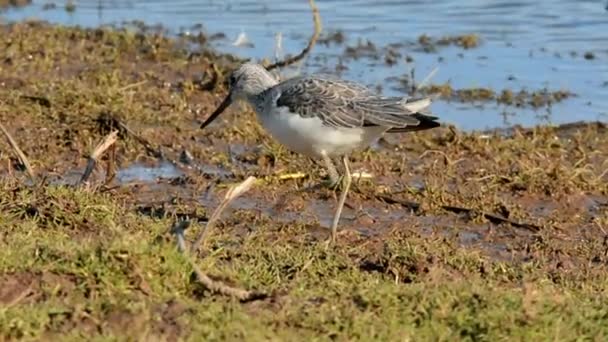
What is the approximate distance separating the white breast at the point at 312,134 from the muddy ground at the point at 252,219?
0.37 meters

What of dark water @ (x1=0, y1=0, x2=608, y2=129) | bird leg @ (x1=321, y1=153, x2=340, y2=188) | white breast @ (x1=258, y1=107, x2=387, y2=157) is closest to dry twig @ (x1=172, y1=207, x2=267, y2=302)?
white breast @ (x1=258, y1=107, x2=387, y2=157)

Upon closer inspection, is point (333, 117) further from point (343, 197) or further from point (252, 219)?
point (252, 219)

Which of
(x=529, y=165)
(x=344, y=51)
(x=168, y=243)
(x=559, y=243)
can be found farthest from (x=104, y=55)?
(x=168, y=243)

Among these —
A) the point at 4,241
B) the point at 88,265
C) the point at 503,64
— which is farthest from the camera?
the point at 503,64

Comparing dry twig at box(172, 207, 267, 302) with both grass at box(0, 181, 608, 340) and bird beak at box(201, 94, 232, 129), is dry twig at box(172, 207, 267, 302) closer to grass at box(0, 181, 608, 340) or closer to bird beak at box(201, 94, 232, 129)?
grass at box(0, 181, 608, 340)

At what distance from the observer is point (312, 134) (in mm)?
6840

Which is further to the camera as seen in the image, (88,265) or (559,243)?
(559,243)

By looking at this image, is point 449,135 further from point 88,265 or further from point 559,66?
point 88,265

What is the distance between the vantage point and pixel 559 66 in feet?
36.5

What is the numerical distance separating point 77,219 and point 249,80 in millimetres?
1703

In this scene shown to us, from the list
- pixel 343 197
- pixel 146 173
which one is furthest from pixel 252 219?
pixel 146 173

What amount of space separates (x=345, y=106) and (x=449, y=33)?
5.51 m

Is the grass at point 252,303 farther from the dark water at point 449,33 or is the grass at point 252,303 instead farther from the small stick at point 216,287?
the dark water at point 449,33

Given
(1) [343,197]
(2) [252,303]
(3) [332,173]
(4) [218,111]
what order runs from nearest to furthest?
(2) [252,303]
(1) [343,197]
(3) [332,173]
(4) [218,111]
